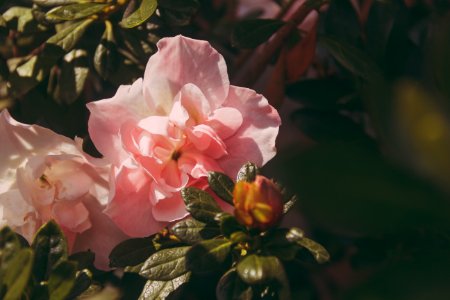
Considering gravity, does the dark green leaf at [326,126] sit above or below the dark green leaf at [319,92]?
Result: below

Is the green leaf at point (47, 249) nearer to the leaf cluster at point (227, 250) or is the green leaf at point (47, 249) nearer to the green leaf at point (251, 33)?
the leaf cluster at point (227, 250)

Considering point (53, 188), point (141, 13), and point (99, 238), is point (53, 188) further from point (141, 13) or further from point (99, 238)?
point (141, 13)

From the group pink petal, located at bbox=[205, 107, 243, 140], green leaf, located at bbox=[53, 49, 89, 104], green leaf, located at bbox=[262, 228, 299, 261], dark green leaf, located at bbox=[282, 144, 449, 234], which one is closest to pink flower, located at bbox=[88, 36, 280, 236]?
pink petal, located at bbox=[205, 107, 243, 140]

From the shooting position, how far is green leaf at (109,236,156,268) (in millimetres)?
963

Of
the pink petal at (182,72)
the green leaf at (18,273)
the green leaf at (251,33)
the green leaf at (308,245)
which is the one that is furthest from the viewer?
the green leaf at (251,33)

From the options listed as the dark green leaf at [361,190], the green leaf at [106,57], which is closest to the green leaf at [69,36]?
the green leaf at [106,57]

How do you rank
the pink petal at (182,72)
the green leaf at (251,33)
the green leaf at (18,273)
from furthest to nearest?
the green leaf at (251,33)
the pink petal at (182,72)
the green leaf at (18,273)

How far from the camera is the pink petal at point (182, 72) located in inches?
37.2

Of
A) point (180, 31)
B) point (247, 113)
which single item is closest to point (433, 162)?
point (247, 113)

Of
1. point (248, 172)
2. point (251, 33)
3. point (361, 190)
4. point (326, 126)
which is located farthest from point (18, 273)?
point (326, 126)

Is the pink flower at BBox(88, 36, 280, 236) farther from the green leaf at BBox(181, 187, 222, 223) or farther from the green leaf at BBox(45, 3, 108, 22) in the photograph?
the green leaf at BBox(45, 3, 108, 22)

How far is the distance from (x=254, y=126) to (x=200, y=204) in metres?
0.14

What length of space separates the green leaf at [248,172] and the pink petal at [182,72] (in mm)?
103

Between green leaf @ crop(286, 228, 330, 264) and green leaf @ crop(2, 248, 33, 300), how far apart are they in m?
0.30
